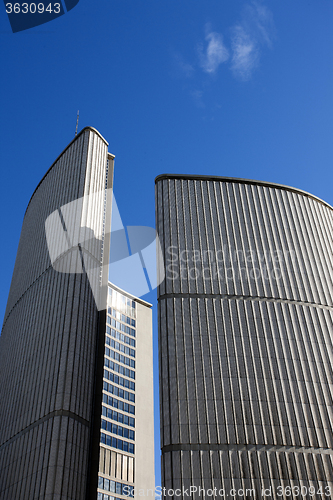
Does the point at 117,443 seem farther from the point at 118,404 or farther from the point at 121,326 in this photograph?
the point at 121,326

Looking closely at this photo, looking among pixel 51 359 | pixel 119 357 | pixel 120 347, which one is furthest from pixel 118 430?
pixel 51 359

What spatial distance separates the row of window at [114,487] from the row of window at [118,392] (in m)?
11.0

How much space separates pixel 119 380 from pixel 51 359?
35223mm

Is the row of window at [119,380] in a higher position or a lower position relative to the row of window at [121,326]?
lower

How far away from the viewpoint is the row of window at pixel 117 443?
53.9 meters

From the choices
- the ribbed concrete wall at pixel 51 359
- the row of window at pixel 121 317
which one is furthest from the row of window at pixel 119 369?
the ribbed concrete wall at pixel 51 359

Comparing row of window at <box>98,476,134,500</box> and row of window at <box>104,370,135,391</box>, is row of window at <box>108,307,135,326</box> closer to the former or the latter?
row of window at <box>104,370,135,391</box>

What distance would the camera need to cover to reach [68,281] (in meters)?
30.7

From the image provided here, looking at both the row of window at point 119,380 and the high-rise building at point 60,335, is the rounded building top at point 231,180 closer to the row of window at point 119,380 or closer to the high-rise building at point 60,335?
the high-rise building at point 60,335

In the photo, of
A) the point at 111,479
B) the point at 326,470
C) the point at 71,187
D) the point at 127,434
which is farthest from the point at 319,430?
the point at 127,434

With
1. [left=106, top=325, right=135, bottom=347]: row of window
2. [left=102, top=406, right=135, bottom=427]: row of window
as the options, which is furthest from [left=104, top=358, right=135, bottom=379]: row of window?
[left=102, top=406, right=135, bottom=427]: row of window

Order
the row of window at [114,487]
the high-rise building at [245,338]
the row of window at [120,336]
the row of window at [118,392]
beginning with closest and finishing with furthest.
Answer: the high-rise building at [245,338] → the row of window at [114,487] → the row of window at [118,392] → the row of window at [120,336]

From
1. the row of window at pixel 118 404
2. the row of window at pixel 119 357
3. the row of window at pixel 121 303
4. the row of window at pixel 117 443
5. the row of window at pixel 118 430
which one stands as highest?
the row of window at pixel 121 303

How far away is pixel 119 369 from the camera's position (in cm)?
6322
